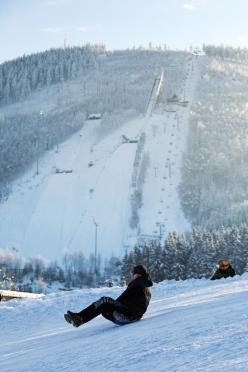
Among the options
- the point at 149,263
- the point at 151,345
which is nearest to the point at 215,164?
the point at 149,263

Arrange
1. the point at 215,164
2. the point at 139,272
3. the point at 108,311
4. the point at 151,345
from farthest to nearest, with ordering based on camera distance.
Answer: the point at 215,164, the point at 139,272, the point at 108,311, the point at 151,345

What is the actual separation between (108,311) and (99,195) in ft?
393

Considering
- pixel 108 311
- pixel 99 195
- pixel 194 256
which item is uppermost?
pixel 108 311

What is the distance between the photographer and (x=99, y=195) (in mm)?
129625

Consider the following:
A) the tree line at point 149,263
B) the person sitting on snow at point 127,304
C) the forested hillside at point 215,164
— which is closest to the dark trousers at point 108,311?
the person sitting on snow at point 127,304

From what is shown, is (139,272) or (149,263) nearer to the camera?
(139,272)

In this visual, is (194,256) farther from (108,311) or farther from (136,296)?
(108,311)

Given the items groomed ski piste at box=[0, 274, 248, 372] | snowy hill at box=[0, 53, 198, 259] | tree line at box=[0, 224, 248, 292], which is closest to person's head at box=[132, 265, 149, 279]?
groomed ski piste at box=[0, 274, 248, 372]

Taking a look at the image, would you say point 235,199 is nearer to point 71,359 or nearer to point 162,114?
point 162,114

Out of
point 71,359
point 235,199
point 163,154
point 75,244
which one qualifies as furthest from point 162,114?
point 71,359

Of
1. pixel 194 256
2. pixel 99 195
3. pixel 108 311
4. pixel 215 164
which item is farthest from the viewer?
pixel 215 164

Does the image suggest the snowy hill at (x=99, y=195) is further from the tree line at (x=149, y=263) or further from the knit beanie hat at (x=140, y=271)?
the knit beanie hat at (x=140, y=271)

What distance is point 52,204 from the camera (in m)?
129

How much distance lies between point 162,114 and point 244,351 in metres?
160
